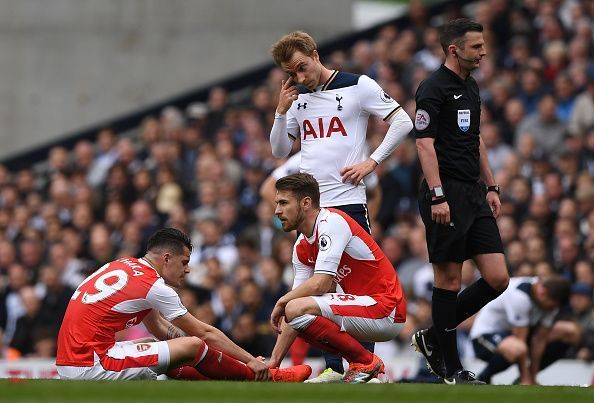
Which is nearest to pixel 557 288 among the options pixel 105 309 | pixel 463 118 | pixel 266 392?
pixel 463 118

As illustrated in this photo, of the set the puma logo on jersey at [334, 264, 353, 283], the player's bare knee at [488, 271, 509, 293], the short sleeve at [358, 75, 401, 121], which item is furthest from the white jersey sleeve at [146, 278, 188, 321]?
the player's bare knee at [488, 271, 509, 293]

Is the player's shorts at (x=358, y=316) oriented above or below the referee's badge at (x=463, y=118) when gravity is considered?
below

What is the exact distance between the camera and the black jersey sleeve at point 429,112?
9086 mm

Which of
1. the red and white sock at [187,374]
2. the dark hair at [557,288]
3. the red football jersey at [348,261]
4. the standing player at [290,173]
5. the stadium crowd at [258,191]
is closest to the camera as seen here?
the red football jersey at [348,261]

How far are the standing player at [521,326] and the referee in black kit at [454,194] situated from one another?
2.64 meters

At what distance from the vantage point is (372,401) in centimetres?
744

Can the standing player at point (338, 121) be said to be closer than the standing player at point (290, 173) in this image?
Yes

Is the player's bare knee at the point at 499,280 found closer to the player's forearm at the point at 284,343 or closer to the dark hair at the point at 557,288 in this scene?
the player's forearm at the point at 284,343

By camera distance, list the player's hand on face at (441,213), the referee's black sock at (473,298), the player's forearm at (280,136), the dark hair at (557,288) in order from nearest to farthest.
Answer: the player's hand on face at (441,213) < the referee's black sock at (473,298) < the player's forearm at (280,136) < the dark hair at (557,288)

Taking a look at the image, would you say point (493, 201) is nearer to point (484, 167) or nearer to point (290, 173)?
point (484, 167)

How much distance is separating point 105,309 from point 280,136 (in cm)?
180

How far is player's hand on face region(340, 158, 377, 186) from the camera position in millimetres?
9500

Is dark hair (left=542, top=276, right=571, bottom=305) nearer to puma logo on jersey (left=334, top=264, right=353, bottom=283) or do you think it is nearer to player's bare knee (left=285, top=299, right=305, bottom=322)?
puma logo on jersey (left=334, top=264, right=353, bottom=283)

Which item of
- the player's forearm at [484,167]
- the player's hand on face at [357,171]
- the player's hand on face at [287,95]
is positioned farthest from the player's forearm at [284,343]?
the player's forearm at [484,167]
